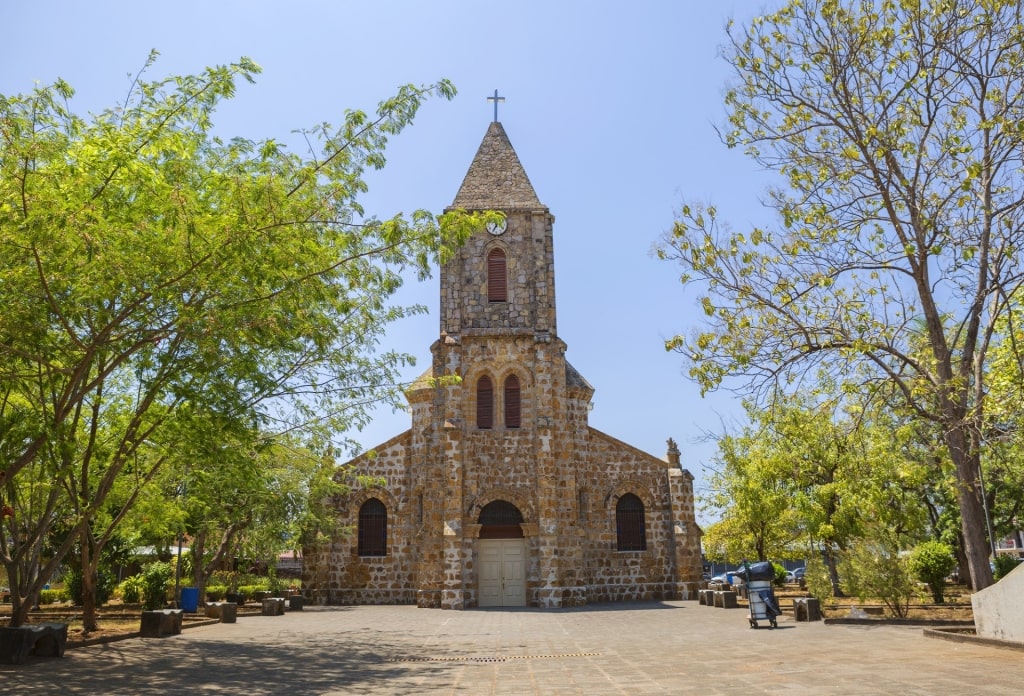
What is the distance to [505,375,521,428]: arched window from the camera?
27828 mm

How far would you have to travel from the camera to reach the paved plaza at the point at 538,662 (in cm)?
909

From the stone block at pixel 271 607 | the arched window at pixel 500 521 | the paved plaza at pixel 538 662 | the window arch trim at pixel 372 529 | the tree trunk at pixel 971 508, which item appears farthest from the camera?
the window arch trim at pixel 372 529

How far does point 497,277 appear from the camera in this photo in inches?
1161

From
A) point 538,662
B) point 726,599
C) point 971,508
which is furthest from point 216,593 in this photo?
point 971,508

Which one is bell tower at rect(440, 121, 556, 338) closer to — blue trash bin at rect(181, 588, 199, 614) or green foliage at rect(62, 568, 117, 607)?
blue trash bin at rect(181, 588, 199, 614)

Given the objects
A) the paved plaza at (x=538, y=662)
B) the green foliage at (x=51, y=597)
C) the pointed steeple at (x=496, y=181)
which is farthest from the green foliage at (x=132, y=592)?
the pointed steeple at (x=496, y=181)

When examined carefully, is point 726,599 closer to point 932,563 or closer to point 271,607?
point 932,563

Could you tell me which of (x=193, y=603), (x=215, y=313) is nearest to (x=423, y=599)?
(x=193, y=603)

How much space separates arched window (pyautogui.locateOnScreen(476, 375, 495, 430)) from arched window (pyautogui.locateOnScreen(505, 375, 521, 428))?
0.53 meters

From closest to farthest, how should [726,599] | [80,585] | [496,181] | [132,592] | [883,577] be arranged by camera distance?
1. [883,577]
2. [726,599]
3. [80,585]
4. [132,592]
5. [496,181]

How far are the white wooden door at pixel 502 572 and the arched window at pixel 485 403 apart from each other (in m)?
4.29

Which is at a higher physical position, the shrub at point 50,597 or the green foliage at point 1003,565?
the green foliage at point 1003,565

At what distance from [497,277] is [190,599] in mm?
15664

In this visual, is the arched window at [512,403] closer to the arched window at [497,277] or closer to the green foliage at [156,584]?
the arched window at [497,277]
